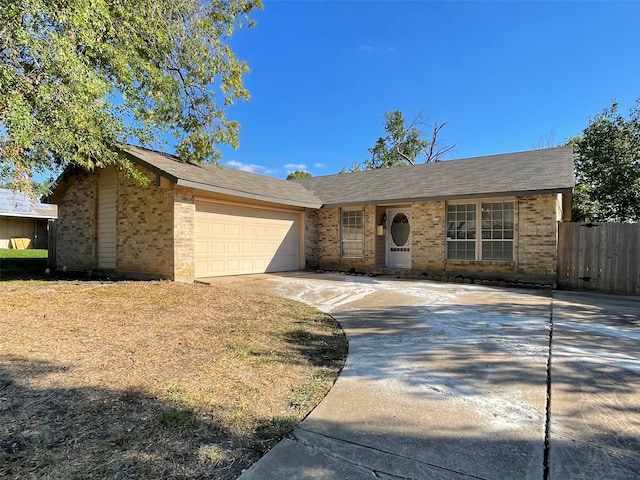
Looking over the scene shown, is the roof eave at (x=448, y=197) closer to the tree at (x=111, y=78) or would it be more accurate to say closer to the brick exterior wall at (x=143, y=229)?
the tree at (x=111, y=78)

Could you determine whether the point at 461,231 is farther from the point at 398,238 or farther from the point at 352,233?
the point at 352,233

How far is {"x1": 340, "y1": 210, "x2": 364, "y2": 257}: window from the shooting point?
1424 cm

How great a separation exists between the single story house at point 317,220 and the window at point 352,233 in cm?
4

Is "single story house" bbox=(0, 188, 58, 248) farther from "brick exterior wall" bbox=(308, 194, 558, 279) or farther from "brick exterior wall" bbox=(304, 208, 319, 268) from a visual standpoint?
"brick exterior wall" bbox=(308, 194, 558, 279)

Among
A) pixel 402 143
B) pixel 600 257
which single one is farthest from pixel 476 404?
pixel 402 143

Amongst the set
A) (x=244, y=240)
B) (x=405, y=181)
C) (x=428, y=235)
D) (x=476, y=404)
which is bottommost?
(x=476, y=404)

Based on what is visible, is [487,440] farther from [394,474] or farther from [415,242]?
[415,242]

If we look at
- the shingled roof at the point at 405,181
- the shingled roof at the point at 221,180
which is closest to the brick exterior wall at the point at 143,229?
the shingled roof at the point at 221,180

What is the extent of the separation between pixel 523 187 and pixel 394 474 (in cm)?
1052

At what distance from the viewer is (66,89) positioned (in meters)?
6.64

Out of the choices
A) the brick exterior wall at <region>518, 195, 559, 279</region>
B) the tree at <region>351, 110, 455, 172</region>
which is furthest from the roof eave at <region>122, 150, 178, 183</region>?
the tree at <region>351, 110, 455, 172</region>

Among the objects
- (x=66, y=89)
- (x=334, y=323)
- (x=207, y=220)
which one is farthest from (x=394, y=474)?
(x=207, y=220)

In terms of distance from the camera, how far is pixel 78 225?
42.7 feet

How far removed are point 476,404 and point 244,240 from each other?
404 inches
